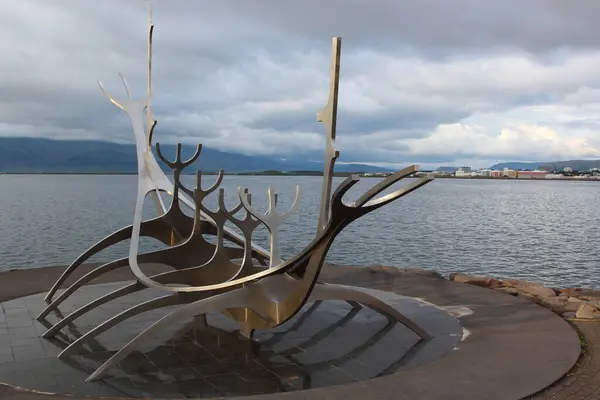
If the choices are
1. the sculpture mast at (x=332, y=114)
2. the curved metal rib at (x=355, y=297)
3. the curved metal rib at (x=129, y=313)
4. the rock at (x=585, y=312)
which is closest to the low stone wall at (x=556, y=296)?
the rock at (x=585, y=312)

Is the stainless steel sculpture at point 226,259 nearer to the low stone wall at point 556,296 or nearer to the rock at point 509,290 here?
the low stone wall at point 556,296

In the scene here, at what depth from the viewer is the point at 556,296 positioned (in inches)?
574

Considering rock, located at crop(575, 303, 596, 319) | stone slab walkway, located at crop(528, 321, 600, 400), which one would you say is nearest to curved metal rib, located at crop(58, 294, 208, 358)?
stone slab walkway, located at crop(528, 321, 600, 400)

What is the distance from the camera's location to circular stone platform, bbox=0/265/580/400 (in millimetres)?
8266

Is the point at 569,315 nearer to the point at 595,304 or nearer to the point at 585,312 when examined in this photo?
the point at 585,312

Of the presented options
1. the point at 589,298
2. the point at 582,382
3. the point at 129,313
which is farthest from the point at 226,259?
the point at 589,298

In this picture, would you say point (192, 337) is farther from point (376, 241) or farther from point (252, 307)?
point (376, 241)

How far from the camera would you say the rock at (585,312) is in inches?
476

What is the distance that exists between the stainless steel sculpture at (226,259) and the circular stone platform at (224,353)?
33 centimetres

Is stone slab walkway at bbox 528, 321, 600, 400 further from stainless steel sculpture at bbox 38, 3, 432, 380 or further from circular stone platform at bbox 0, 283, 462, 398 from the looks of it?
stainless steel sculpture at bbox 38, 3, 432, 380

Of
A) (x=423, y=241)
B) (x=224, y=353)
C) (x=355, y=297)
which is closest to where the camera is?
(x=224, y=353)

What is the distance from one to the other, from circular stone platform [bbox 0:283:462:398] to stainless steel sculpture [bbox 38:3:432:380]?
13.0 inches

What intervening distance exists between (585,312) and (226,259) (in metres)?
7.11

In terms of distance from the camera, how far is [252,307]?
9938mm
